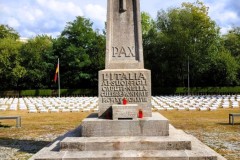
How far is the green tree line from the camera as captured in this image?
160 feet

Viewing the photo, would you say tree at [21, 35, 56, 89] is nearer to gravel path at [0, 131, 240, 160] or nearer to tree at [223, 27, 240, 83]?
tree at [223, 27, 240, 83]

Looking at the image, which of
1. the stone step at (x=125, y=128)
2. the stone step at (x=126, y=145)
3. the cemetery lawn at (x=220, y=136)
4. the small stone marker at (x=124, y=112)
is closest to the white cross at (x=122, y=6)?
the small stone marker at (x=124, y=112)

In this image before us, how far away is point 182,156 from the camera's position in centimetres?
667

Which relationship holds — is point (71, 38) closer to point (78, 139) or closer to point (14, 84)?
point (14, 84)

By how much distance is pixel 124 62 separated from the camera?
8969 millimetres

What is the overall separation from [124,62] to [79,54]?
4300 cm

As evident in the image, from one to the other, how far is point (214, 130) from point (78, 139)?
8.40m

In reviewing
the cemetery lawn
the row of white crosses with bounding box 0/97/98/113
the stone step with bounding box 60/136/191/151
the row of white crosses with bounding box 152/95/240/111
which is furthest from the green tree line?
the stone step with bounding box 60/136/191/151

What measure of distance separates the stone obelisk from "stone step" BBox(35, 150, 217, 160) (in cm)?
182

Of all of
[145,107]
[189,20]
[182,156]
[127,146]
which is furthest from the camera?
[189,20]

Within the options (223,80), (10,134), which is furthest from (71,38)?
(10,134)

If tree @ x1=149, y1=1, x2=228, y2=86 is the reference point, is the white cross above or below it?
below

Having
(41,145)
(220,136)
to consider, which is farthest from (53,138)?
(220,136)

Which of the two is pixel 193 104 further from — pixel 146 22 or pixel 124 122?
pixel 146 22
